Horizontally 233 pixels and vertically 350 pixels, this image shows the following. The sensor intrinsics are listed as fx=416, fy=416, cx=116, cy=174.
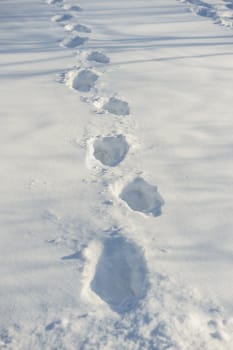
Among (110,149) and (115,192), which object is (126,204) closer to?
(115,192)

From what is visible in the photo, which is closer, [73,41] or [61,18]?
[73,41]

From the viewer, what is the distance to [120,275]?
160cm

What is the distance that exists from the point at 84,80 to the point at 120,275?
66.0 inches

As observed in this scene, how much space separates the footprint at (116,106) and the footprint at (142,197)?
68 centimetres

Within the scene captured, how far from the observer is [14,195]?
1.89 meters

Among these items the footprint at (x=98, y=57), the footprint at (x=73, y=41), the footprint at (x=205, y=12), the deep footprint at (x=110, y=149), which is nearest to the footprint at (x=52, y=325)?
the deep footprint at (x=110, y=149)

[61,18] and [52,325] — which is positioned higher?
[61,18]

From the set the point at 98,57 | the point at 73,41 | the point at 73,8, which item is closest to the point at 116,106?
the point at 98,57

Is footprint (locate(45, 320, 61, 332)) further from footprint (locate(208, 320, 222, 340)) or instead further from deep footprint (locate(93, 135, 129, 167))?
deep footprint (locate(93, 135, 129, 167))

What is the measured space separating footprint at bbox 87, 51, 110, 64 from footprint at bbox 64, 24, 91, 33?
50 centimetres

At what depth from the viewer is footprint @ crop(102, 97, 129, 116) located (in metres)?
2.57

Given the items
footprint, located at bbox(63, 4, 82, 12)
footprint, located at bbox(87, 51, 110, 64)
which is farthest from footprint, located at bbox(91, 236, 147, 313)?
footprint, located at bbox(63, 4, 82, 12)

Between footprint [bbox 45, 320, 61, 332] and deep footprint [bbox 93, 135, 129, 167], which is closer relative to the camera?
footprint [bbox 45, 320, 61, 332]

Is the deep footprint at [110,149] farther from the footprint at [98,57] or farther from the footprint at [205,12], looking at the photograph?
the footprint at [205,12]
